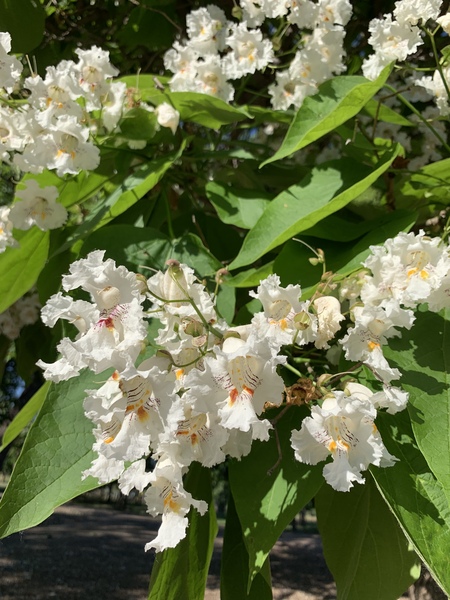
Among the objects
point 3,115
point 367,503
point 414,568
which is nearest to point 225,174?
point 3,115

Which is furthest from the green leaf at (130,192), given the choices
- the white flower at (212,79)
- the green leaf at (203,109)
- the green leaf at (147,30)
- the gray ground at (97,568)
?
the gray ground at (97,568)

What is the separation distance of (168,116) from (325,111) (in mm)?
259

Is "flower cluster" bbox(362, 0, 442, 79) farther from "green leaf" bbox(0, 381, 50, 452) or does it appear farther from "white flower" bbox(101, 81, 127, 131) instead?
"green leaf" bbox(0, 381, 50, 452)

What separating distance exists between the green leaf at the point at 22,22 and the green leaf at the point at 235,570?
2.77ft

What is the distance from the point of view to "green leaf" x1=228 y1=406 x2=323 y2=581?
61 cm

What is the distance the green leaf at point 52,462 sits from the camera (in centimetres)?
56

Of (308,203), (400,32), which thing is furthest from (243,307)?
(400,32)

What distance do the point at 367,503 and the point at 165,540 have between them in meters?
0.36

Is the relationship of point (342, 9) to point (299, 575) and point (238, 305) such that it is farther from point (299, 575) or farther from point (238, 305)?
point (299, 575)

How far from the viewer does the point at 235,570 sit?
0.81m

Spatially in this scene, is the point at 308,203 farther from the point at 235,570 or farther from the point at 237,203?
the point at 235,570

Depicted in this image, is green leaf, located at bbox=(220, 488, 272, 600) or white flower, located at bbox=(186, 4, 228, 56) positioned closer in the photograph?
green leaf, located at bbox=(220, 488, 272, 600)

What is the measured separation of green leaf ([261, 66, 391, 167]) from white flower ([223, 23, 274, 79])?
0.27 m

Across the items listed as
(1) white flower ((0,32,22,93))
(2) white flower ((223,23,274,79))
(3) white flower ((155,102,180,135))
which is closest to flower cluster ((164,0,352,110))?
(2) white flower ((223,23,274,79))
